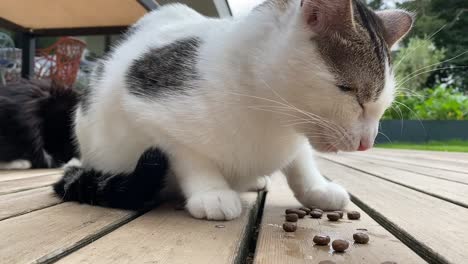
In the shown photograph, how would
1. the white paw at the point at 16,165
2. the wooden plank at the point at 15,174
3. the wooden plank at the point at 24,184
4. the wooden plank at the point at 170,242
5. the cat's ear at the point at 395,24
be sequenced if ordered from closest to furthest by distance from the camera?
the wooden plank at the point at 170,242, the cat's ear at the point at 395,24, the wooden plank at the point at 24,184, the wooden plank at the point at 15,174, the white paw at the point at 16,165

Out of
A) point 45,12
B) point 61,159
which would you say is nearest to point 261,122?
point 61,159

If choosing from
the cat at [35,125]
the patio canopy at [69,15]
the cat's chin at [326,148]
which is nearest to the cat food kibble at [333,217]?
the cat's chin at [326,148]

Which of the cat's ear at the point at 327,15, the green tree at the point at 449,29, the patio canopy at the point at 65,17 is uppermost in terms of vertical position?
the green tree at the point at 449,29

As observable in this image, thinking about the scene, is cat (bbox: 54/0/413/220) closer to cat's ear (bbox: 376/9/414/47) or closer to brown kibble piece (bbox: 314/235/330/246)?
cat's ear (bbox: 376/9/414/47)

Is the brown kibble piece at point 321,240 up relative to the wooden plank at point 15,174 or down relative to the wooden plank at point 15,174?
up

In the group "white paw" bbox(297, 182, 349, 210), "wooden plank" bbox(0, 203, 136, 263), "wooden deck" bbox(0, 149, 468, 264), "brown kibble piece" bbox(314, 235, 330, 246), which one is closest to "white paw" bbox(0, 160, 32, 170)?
"wooden deck" bbox(0, 149, 468, 264)

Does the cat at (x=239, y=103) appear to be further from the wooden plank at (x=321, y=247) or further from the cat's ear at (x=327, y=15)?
the wooden plank at (x=321, y=247)

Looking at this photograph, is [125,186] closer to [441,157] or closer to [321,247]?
[321,247]
